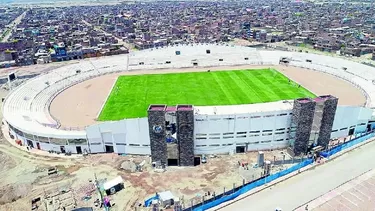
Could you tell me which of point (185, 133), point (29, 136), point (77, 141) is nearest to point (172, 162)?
point (185, 133)

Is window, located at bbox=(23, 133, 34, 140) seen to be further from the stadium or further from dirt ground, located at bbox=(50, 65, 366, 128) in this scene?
dirt ground, located at bbox=(50, 65, 366, 128)

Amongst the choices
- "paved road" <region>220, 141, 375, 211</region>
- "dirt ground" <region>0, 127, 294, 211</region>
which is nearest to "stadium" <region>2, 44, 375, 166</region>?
"dirt ground" <region>0, 127, 294, 211</region>

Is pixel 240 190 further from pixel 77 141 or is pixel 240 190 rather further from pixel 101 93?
pixel 101 93

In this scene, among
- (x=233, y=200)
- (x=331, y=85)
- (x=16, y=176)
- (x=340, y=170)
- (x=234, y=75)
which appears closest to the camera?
(x=233, y=200)

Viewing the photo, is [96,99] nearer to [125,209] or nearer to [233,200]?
[125,209]

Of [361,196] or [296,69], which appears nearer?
[361,196]

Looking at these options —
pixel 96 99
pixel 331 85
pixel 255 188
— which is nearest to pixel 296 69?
pixel 331 85

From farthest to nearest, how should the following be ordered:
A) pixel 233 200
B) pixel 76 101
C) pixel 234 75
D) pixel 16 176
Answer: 1. pixel 234 75
2. pixel 76 101
3. pixel 16 176
4. pixel 233 200
